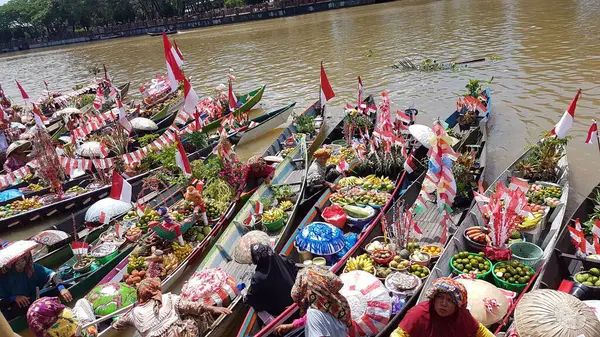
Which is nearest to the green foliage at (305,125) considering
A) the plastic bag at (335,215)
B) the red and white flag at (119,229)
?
the plastic bag at (335,215)

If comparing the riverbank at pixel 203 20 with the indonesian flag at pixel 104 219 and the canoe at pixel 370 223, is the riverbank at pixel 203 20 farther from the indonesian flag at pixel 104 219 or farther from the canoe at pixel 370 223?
the indonesian flag at pixel 104 219

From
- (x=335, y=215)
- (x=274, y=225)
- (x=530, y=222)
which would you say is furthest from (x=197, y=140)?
(x=530, y=222)

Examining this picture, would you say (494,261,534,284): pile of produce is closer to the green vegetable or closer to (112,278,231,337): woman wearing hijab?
the green vegetable

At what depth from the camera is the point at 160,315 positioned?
5.00 metres

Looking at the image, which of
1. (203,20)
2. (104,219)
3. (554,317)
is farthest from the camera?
(203,20)

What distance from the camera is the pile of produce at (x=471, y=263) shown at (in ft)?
19.3

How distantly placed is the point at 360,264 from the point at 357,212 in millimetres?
1636

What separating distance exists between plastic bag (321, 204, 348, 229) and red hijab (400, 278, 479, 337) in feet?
11.1

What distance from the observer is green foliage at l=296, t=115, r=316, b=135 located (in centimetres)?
1301

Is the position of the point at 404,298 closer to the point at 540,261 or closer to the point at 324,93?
the point at 540,261

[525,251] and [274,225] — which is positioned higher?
[274,225]

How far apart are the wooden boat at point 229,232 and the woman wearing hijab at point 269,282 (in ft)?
5.02

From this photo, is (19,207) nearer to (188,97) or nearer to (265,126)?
(188,97)

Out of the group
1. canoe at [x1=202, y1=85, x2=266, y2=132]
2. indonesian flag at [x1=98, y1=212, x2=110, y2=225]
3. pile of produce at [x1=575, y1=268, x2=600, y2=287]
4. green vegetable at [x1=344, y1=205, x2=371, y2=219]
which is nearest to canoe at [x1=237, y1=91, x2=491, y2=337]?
green vegetable at [x1=344, y1=205, x2=371, y2=219]
